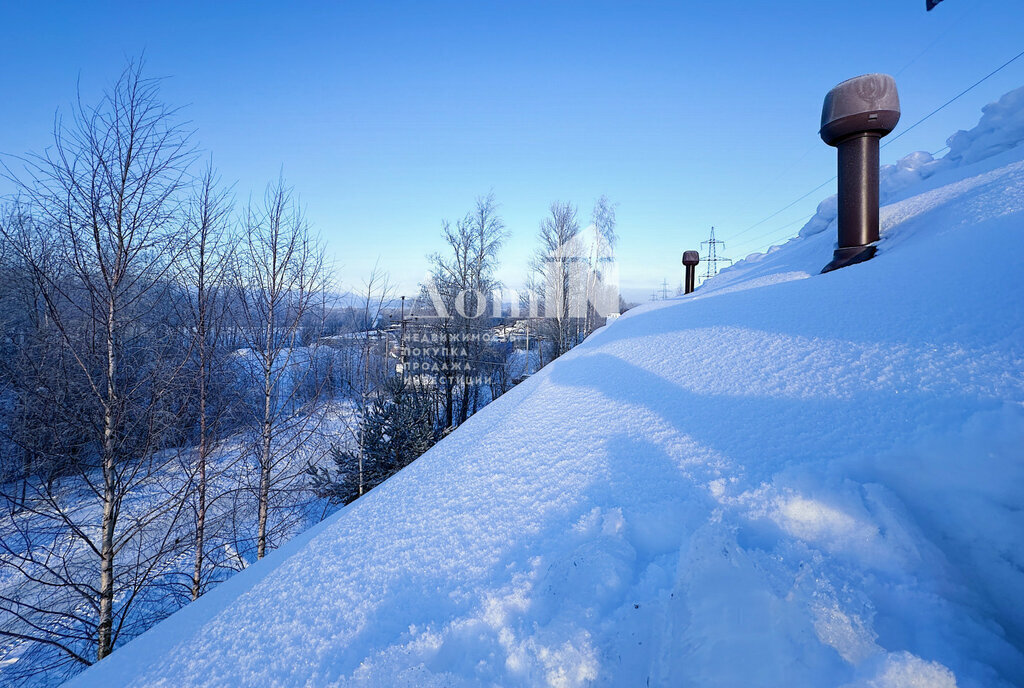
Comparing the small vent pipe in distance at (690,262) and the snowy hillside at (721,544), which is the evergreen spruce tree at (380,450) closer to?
the snowy hillside at (721,544)

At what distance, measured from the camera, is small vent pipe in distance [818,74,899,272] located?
11.8ft

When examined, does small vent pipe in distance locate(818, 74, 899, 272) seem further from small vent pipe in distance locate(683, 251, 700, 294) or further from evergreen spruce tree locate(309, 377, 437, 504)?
evergreen spruce tree locate(309, 377, 437, 504)

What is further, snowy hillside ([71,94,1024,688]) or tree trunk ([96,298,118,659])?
tree trunk ([96,298,118,659])

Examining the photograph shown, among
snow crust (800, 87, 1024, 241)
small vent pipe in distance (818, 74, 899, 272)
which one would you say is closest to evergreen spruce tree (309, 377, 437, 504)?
small vent pipe in distance (818, 74, 899, 272)

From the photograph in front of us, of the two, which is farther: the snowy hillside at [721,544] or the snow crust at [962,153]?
the snow crust at [962,153]

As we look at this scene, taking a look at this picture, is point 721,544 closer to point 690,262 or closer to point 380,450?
point 380,450

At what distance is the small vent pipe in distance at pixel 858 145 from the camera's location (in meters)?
3.61

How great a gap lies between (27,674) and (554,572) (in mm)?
6100

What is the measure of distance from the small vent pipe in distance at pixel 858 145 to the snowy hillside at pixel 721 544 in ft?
6.50

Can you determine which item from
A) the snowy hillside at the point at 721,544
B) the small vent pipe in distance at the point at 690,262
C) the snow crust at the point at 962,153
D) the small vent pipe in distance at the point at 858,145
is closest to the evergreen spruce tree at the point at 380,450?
the snowy hillside at the point at 721,544

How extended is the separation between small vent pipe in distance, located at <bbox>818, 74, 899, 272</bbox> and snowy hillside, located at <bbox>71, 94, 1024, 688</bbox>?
198cm

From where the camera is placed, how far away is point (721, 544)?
3.31 ft

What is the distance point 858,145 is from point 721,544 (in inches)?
184

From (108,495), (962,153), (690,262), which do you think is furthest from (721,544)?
(690,262)
